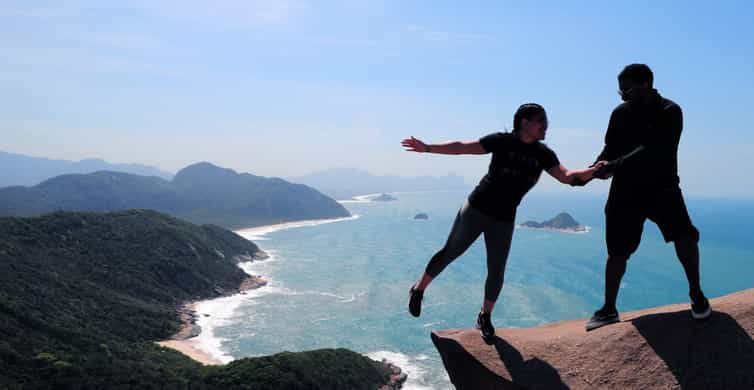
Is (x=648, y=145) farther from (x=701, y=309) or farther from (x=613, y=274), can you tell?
(x=701, y=309)

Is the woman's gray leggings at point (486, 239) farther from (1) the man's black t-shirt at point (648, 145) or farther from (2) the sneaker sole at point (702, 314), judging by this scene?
(2) the sneaker sole at point (702, 314)

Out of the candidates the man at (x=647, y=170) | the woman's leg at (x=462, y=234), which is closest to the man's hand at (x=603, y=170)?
the man at (x=647, y=170)

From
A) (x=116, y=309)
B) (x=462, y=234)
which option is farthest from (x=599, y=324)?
(x=116, y=309)

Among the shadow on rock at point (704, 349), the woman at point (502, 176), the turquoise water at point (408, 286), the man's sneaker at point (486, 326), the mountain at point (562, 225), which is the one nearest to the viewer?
the shadow on rock at point (704, 349)

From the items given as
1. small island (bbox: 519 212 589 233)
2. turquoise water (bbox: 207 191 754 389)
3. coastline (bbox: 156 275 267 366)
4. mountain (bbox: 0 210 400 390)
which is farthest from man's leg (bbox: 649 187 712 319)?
small island (bbox: 519 212 589 233)

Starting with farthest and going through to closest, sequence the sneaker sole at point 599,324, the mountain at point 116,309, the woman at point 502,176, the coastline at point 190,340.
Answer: the coastline at point 190,340 → the mountain at point 116,309 → the sneaker sole at point 599,324 → the woman at point 502,176

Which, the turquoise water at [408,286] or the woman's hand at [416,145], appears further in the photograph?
the turquoise water at [408,286]
